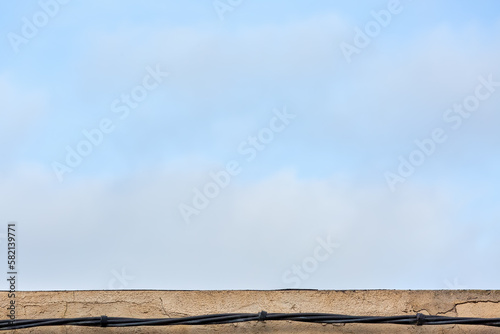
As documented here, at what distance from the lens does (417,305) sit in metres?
4.91

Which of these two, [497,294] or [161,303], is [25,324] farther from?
[497,294]

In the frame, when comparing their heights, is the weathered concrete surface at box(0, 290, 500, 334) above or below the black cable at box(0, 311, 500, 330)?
above

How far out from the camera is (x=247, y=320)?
4551mm

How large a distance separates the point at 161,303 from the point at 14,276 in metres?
1.20

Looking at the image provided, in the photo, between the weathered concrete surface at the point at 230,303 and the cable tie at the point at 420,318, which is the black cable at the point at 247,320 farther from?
the weathered concrete surface at the point at 230,303

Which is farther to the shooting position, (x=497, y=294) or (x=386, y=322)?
(x=497, y=294)

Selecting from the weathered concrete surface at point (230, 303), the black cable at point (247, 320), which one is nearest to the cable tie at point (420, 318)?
the black cable at point (247, 320)

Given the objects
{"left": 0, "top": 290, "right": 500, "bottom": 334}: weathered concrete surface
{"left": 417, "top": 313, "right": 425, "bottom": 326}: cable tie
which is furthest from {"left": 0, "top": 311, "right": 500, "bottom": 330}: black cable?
{"left": 0, "top": 290, "right": 500, "bottom": 334}: weathered concrete surface

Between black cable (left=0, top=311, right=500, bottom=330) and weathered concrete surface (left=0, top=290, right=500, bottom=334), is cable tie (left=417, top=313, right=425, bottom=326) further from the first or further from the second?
weathered concrete surface (left=0, top=290, right=500, bottom=334)

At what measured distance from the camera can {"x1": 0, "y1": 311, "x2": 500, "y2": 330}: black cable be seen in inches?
175

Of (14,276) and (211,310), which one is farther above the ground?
(14,276)

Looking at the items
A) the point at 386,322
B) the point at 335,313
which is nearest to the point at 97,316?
A: the point at 335,313

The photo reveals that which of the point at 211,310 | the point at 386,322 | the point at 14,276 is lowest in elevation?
the point at 386,322

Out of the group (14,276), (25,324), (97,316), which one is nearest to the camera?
(25,324)
